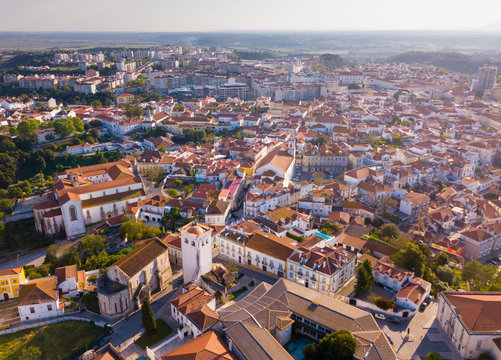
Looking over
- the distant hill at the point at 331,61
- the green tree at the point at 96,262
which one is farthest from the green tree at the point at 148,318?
the distant hill at the point at 331,61

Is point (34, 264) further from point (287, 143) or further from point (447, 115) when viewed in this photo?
point (447, 115)

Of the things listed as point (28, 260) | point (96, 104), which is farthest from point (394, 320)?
point (96, 104)

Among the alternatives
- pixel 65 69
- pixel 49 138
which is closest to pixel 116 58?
pixel 65 69

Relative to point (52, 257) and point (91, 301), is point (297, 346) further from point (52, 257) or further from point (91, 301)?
point (52, 257)

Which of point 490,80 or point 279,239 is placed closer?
point 279,239

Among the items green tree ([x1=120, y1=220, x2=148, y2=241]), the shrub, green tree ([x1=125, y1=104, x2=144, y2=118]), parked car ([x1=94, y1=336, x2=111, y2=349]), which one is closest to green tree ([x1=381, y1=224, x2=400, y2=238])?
the shrub

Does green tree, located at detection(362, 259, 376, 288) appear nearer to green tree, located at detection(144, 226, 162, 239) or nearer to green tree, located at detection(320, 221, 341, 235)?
green tree, located at detection(320, 221, 341, 235)
